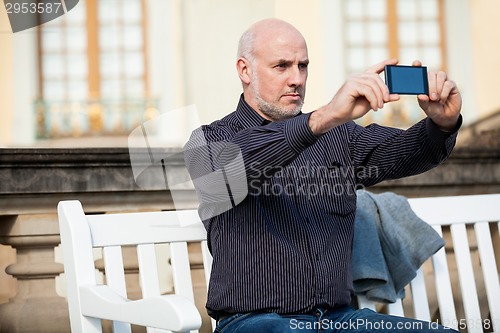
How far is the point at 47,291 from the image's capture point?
187 cm

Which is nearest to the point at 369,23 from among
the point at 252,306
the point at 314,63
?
the point at 314,63

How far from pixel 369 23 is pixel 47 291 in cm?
691

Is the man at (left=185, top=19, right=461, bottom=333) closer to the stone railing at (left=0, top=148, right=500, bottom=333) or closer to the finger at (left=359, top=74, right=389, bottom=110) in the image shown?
the finger at (left=359, top=74, right=389, bottom=110)

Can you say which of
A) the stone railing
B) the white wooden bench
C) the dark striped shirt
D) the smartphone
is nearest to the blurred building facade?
the stone railing

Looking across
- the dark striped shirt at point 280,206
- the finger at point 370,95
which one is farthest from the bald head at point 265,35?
the finger at point 370,95

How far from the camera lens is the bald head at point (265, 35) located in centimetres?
162

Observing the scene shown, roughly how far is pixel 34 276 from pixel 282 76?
0.72m

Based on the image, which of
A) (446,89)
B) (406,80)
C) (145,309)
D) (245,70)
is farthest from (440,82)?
(145,309)

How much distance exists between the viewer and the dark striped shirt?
4.60 feet

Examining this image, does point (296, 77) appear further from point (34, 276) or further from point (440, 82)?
point (34, 276)

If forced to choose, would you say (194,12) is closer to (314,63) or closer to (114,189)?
(314,63)

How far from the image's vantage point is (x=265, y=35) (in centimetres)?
164

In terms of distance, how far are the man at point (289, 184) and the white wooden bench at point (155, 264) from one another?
9 centimetres

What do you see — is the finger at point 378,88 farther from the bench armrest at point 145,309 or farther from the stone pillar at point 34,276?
the stone pillar at point 34,276
